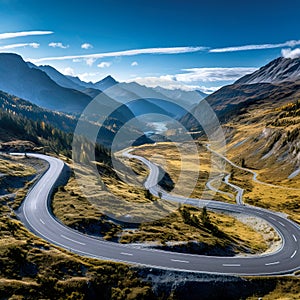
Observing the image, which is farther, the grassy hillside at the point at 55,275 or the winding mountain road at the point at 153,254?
the winding mountain road at the point at 153,254

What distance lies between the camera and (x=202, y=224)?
74.8 metres

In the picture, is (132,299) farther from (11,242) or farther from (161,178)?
(161,178)

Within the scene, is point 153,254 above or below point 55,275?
below

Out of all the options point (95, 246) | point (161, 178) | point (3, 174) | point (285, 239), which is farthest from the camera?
point (161, 178)

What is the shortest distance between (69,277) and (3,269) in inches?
354

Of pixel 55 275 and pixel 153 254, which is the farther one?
pixel 153 254

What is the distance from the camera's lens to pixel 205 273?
43.4 meters

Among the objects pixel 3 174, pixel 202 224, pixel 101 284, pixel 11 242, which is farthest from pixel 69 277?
pixel 3 174

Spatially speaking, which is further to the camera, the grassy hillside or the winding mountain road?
the winding mountain road

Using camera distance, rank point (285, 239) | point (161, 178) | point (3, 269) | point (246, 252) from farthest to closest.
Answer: point (161, 178) < point (285, 239) < point (246, 252) < point (3, 269)

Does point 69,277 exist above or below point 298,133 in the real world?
below

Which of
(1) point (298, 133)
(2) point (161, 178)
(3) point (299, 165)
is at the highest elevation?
(1) point (298, 133)

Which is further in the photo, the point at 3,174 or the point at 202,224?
the point at 3,174

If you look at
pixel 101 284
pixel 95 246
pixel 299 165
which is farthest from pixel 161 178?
pixel 101 284
